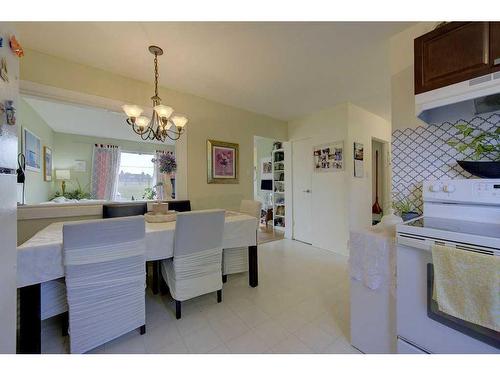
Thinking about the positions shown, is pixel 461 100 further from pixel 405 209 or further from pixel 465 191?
pixel 405 209

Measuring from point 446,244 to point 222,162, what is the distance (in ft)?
9.42

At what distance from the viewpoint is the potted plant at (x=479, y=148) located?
1.08 metres

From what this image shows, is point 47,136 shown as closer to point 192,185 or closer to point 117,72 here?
point 117,72

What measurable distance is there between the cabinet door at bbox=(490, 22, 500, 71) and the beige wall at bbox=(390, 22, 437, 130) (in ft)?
1.84

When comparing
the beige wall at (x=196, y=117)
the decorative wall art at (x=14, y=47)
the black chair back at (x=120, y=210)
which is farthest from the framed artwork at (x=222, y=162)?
the decorative wall art at (x=14, y=47)

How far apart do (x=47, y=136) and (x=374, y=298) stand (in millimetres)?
6397

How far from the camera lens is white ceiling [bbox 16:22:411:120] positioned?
66.6 inches

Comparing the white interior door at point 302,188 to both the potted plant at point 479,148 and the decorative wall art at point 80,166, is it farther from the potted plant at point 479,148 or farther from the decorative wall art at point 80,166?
the decorative wall art at point 80,166

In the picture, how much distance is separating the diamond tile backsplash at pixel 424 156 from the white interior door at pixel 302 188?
83.1 inches

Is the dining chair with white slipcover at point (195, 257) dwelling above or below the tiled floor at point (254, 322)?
above

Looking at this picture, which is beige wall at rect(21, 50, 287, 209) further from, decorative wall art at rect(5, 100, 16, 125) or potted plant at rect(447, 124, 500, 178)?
potted plant at rect(447, 124, 500, 178)

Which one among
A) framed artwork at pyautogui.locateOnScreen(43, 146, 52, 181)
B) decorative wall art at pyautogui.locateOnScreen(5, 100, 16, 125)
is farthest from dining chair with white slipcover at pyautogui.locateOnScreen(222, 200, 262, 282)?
framed artwork at pyautogui.locateOnScreen(43, 146, 52, 181)
